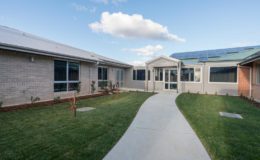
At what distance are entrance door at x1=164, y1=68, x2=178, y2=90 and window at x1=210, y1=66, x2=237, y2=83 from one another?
3572 millimetres

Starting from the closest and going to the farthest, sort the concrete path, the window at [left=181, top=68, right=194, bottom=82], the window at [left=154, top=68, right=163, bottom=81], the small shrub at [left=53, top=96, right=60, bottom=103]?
the concrete path, the small shrub at [left=53, top=96, right=60, bottom=103], the window at [left=181, top=68, right=194, bottom=82], the window at [left=154, top=68, right=163, bottom=81]

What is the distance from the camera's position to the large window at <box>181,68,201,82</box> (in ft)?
49.4

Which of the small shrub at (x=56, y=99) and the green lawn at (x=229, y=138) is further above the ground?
the small shrub at (x=56, y=99)

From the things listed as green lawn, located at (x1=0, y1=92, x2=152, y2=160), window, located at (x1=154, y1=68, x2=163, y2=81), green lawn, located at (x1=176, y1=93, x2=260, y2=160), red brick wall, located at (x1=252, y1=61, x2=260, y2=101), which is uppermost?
window, located at (x1=154, y1=68, x2=163, y2=81)

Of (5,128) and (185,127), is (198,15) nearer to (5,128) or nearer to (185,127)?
(185,127)

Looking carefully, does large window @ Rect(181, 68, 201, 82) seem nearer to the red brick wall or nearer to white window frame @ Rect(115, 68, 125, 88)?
the red brick wall

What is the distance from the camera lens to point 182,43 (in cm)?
2644

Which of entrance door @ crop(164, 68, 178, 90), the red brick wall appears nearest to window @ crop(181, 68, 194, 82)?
entrance door @ crop(164, 68, 178, 90)

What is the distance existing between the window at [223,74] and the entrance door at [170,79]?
3.57 meters

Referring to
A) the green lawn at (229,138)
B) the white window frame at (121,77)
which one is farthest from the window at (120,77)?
the green lawn at (229,138)

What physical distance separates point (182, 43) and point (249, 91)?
1575 cm

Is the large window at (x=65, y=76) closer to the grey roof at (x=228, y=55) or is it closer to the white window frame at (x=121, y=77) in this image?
the white window frame at (x=121, y=77)

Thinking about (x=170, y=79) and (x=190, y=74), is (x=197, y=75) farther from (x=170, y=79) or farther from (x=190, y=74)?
(x=170, y=79)

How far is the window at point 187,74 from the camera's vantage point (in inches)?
605
